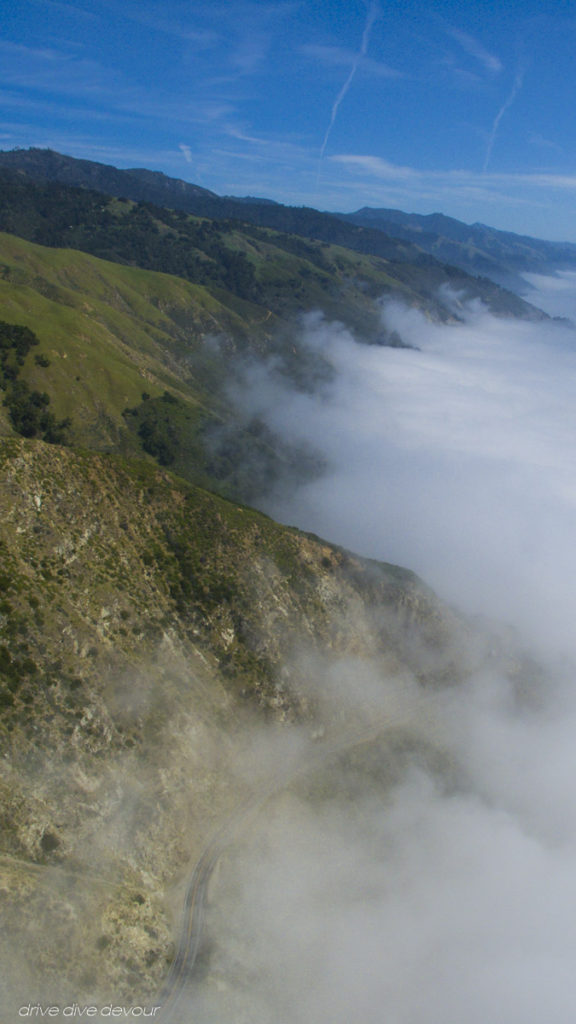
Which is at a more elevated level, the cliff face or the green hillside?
the green hillside

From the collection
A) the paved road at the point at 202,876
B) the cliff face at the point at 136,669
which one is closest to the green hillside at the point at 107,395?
the cliff face at the point at 136,669

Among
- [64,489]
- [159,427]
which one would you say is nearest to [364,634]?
[64,489]

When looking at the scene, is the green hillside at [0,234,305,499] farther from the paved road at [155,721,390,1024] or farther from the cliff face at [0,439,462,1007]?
the paved road at [155,721,390,1024]

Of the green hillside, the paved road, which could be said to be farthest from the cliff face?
the green hillside

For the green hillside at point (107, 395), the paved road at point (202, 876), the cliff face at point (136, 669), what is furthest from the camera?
the green hillside at point (107, 395)

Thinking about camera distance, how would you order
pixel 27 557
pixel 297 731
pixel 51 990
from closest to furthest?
pixel 51 990
pixel 27 557
pixel 297 731

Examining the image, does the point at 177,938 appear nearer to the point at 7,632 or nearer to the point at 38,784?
the point at 38,784

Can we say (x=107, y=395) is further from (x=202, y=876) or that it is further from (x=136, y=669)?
(x=202, y=876)

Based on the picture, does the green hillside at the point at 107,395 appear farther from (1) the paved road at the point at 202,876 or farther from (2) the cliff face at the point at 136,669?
(1) the paved road at the point at 202,876
